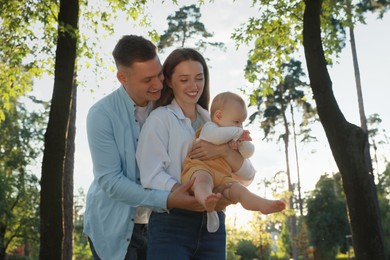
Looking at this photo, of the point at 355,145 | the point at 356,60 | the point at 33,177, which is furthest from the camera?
the point at 33,177

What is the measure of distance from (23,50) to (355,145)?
255 inches

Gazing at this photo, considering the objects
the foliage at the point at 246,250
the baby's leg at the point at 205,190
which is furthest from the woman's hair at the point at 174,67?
the foliage at the point at 246,250

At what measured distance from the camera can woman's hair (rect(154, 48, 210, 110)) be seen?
3.97m

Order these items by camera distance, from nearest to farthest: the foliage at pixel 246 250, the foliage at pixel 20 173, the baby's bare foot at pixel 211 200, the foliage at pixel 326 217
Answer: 1. the baby's bare foot at pixel 211 200
2. the foliage at pixel 20 173
3. the foliage at pixel 326 217
4. the foliage at pixel 246 250

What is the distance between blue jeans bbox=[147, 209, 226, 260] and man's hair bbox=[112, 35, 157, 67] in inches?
42.2

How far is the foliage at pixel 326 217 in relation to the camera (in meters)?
50.8

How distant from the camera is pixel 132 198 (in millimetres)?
3748

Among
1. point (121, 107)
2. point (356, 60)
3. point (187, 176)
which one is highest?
point (356, 60)

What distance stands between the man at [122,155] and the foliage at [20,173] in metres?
32.7

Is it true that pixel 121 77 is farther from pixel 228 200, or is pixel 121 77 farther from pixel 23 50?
pixel 23 50

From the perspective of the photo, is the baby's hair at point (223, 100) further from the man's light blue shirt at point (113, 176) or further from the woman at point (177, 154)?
the man's light blue shirt at point (113, 176)

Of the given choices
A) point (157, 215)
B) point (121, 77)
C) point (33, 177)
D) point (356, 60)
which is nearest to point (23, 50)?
point (121, 77)

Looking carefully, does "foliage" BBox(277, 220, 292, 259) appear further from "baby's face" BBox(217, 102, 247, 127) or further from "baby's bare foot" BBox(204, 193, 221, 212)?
"baby's bare foot" BBox(204, 193, 221, 212)

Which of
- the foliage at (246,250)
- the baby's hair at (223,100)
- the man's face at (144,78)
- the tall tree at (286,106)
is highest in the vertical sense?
the tall tree at (286,106)
